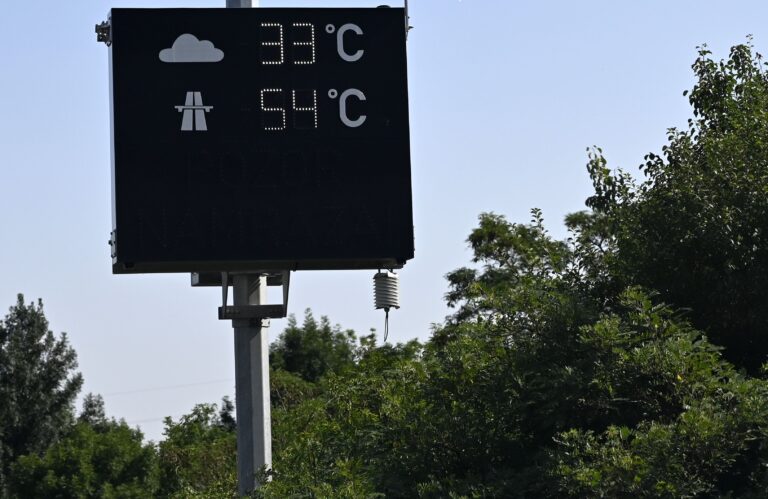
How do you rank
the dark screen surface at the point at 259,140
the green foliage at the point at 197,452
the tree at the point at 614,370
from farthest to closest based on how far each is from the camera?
the green foliage at the point at 197,452 < the dark screen surface at the point at 259,140 < the tree at the point at 614,370

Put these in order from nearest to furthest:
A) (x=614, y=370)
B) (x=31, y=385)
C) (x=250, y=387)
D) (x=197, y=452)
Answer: (x=614, y=370) → (x=250, y=387) → (x=197, y=452) → (x=31, y=385)

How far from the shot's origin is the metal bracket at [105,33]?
37.4ft

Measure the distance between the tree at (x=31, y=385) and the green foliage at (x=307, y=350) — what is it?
950 centimetres

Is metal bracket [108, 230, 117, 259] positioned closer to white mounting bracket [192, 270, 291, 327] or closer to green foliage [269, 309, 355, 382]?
white mounting bracket [192, 270, 291, 327]

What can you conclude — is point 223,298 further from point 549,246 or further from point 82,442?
point 82,442

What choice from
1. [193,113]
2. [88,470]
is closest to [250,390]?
[193,113]

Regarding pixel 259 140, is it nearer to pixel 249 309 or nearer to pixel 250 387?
pixel 249 309

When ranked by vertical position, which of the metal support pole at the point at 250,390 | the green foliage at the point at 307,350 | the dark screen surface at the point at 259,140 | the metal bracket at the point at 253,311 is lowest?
the metal support pole at the point at 250,390

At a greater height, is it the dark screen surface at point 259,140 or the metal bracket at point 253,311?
the dark screen surface at point 259,140

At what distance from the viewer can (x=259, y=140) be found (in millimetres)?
11289

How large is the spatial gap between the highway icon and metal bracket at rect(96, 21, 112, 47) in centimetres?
79

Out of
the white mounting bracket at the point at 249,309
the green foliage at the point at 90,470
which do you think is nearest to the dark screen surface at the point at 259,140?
the white mounting bracket at the point at 249,309

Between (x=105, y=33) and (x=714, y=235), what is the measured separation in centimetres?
536

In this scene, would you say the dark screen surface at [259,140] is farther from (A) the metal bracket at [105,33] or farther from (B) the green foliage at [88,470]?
(B) the green foliage at [88,470]
